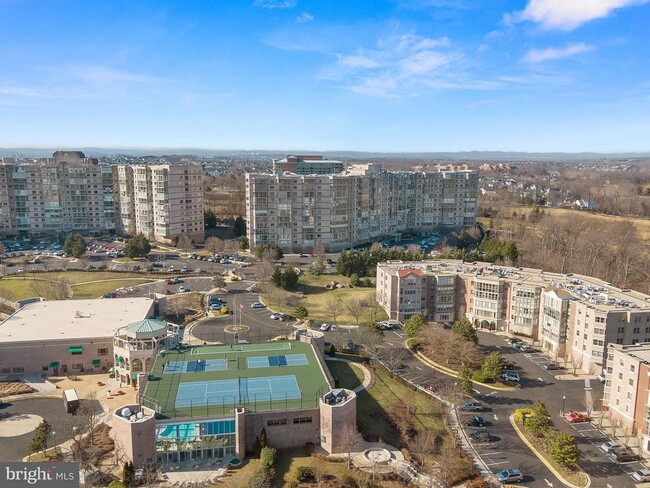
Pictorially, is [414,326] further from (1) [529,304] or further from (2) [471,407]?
(2) [471,407]

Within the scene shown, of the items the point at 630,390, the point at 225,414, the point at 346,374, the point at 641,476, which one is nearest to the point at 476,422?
the point at 641,476

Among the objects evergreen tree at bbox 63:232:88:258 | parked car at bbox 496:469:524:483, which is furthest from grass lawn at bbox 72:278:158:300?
parked car at bbox 496:469:524:483

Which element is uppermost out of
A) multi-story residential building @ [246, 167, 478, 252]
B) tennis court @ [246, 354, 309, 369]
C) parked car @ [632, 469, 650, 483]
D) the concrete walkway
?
A: multi-story residential building @ [246, 167, 478, 252]

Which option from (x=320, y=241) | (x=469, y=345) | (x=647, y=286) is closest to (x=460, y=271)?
(x=469, y=345)

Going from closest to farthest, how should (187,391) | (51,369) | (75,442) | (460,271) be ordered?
1. (75,442)
2. (187,391)
3. (51,369)
4. (460,271)

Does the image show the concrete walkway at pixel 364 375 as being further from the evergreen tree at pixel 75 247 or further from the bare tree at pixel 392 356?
the evergreen tree at pixel 75 247

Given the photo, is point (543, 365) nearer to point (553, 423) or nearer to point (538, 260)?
point (553, 423)

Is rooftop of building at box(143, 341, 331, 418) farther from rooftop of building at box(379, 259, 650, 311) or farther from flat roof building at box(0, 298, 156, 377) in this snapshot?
rooftop of building at box(379, 259, 650, 311)

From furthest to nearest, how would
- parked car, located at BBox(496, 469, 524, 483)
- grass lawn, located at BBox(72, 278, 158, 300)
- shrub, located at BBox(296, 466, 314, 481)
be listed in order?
grass lawn, located at BBox(72, 278, 158, 300) < parked car, located at BBox(496, 469, 524, 483) < shrub, located at BBox(296, 466, 314, 481)
